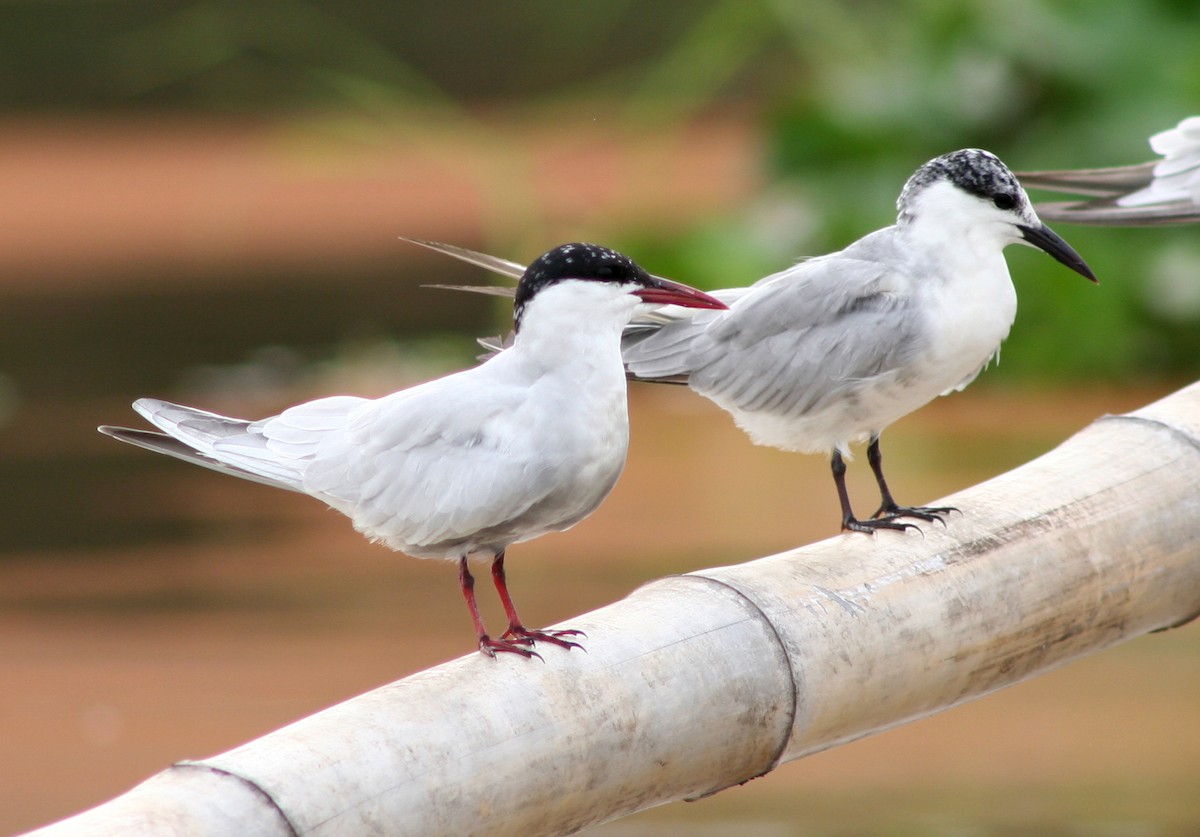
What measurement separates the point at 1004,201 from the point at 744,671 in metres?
1.00

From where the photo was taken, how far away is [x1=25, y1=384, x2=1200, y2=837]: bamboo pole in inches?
81.0

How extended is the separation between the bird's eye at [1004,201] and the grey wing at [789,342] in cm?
22

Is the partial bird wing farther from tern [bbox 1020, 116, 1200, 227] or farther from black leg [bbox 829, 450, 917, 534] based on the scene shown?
tern [bbox 1020, 116, 1200, 227]

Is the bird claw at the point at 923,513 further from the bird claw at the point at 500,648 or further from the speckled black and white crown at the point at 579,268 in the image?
the bird claw at the point at 500,648

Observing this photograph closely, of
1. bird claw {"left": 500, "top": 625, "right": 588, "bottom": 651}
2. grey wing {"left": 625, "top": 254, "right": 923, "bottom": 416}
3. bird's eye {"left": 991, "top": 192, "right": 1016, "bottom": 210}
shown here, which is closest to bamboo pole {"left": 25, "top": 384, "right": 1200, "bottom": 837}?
bird claw {"left": 500, "top": 625, "right": 588, "bottom": 651}

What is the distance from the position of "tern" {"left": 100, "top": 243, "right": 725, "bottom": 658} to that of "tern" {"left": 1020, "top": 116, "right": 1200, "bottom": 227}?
132 cm

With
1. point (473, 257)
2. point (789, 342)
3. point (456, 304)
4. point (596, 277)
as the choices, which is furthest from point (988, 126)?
point (596, 277)

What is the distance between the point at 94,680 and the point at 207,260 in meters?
6.85

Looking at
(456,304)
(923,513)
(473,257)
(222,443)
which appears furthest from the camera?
(456,304)

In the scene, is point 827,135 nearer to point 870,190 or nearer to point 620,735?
point 870,190

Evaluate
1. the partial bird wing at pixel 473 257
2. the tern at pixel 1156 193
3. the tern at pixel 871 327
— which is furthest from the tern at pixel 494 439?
the tern at pixel 1156 193

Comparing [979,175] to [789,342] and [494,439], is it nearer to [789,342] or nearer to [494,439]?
[789,342]

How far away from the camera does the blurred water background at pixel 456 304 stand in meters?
5.34

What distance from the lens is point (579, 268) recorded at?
252cm
